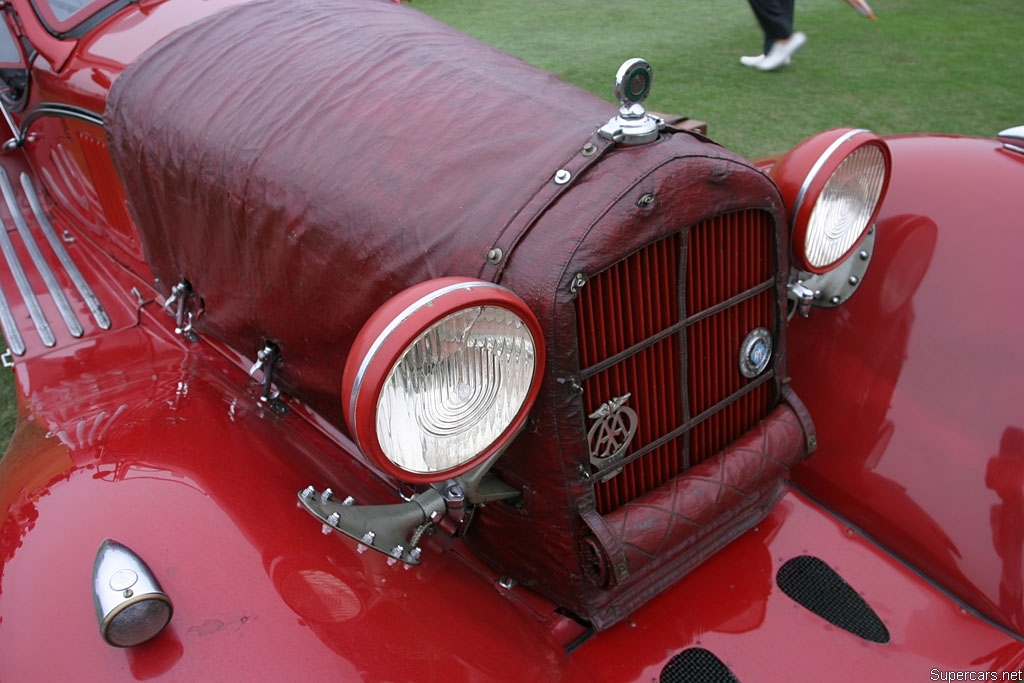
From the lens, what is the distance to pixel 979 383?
5.94 ft

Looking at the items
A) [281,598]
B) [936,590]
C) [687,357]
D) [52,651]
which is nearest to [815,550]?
[936,590]

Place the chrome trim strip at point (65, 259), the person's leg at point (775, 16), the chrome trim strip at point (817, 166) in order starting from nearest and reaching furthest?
the chrome trim strip at point (817, 166) < the chrome trim strip at point (65, 259) < the person's leg at point (775, 16)

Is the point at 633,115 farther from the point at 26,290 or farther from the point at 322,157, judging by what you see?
the point at 26,290

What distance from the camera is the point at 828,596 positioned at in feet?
5.67

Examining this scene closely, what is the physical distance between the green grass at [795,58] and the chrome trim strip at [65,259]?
3.89 meters

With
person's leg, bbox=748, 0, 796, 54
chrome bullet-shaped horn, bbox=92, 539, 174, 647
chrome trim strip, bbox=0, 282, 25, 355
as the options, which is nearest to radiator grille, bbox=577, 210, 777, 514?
chrome bullet-shaped horn, bbox=92, 539, 174, 647

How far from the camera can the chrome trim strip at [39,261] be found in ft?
8.06

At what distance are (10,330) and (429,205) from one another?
1.66 m

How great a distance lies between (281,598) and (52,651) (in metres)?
0.36

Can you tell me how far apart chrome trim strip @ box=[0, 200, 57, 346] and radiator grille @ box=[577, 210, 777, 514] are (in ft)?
5.78

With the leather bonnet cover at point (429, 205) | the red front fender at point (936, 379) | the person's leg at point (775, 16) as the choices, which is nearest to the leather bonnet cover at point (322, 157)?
the leather bonnet cover at point (429, 205)

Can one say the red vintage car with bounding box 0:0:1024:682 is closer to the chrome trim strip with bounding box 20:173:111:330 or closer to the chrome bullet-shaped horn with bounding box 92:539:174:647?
the chrome bullet-shaped horn with bounding box 92:539:174:647

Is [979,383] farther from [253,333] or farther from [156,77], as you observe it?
[156,77]

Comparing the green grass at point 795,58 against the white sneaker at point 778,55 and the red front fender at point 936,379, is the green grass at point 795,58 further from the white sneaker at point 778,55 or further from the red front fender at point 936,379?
the red front fender at point 936,379
